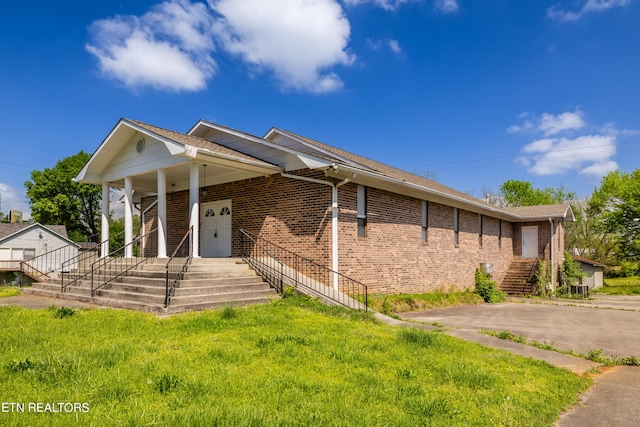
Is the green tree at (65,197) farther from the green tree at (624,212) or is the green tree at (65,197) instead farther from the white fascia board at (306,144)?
the green tree at (624,212)

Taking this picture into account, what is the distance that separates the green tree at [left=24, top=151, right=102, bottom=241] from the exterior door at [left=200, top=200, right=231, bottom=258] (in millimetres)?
37761

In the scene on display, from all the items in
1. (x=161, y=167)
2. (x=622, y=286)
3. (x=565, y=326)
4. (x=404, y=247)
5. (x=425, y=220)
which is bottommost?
(x=622, y=286)

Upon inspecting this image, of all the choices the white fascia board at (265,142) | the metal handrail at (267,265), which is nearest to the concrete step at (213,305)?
the metal handrail at (267,265)

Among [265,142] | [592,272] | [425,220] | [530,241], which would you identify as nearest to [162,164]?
[265,142]

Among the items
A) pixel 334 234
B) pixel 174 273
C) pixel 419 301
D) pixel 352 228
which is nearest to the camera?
pixel 174 273

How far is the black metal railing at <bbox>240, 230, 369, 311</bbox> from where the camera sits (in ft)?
36.1

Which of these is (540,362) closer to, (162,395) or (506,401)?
(506,401)

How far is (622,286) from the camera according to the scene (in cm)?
3500

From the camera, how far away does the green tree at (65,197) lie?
153ft

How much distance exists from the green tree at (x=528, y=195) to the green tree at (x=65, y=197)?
162 ft

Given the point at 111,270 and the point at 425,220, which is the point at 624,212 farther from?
the point at 111,270

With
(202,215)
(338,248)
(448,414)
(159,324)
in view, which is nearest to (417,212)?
(338,248)

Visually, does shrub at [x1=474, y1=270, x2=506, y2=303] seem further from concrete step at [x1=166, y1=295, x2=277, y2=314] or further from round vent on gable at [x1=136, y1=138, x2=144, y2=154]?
round vent on gable at [x1=136, y1=138, x2=144, y2=154]

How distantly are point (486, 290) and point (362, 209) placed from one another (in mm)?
8992
